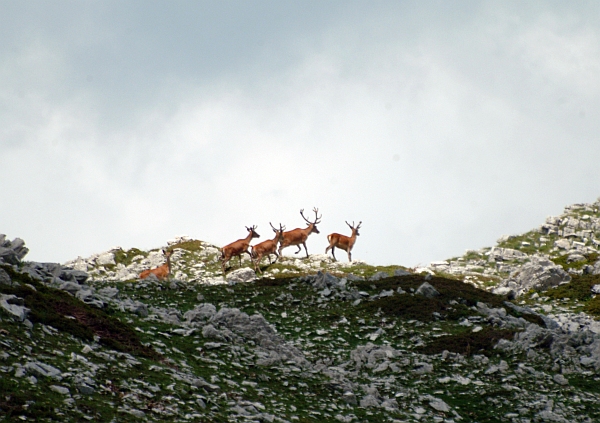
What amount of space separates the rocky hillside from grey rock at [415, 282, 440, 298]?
49 millimetres

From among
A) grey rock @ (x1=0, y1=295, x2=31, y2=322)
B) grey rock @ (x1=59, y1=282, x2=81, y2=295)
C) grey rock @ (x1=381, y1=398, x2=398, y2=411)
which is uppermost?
grey rock @ (x1=59, y1=282, x2=81, y2=295)

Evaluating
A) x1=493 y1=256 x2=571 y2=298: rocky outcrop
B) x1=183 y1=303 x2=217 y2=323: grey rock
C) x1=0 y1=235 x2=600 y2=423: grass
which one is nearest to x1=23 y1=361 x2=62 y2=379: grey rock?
x1=0 y1=235 x2=600 y2=423: grass

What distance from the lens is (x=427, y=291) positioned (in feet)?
92.9

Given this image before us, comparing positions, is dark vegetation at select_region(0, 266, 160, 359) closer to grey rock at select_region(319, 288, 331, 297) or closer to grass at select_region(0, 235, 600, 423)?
grass at select_region(0, 235, 600, 423)

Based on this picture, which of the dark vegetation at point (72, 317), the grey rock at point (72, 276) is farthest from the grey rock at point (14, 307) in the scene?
the grey rock at point (72, 276)

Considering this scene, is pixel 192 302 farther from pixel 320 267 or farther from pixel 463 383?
pixel 320 267

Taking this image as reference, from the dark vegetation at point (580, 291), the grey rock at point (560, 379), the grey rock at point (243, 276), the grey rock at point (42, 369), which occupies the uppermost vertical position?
the grey rock at point (243, 276)

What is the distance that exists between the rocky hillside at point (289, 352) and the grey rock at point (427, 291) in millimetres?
49

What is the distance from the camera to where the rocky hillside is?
1302 centimetres

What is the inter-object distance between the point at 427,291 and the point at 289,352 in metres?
11.0

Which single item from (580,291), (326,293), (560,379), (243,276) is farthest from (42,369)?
(243,276)

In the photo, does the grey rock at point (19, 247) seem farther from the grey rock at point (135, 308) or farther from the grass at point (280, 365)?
the grass at point (280, 365)

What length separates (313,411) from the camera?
14.8 meters

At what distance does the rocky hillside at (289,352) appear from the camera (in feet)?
42.7
